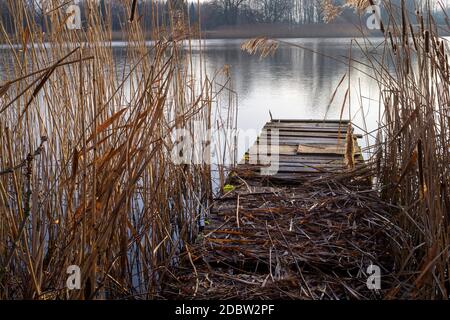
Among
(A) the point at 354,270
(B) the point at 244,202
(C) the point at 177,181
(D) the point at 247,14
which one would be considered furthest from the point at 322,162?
(D) the point at 247,14

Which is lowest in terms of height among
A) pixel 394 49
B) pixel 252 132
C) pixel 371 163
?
pixel 252 132

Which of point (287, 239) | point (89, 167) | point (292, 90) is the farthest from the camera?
point (292, 90)

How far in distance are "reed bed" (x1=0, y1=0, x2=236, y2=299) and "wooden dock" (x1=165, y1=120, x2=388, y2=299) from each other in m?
0.12

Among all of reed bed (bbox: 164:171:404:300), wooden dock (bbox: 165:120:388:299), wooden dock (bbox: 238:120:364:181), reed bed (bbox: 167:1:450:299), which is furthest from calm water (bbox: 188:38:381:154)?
reed bed (bbox: 167:1:450:299)

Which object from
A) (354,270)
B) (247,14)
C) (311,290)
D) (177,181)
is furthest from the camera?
(247,14)

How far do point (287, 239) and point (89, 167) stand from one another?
1.93 ft

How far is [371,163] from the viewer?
205cm

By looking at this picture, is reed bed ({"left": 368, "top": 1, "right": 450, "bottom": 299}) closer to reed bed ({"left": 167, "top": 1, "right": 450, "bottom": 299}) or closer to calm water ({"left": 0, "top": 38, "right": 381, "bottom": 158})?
reed bed ({"left": 167, "top": 1, "right": 450, "bottom": 299})

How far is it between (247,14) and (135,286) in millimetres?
6079

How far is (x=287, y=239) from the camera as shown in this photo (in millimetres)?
1604

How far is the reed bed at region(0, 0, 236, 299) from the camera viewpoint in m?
1.03

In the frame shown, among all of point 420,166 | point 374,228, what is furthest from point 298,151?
point 420,166

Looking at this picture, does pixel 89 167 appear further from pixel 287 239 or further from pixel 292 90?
pixel 292 90
